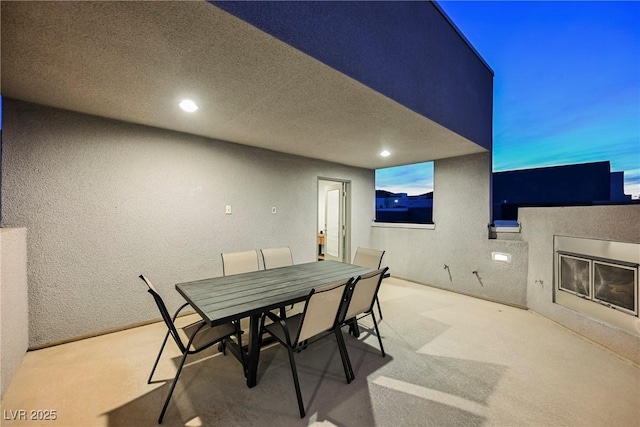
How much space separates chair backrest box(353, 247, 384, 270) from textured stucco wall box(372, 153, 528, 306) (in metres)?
1.90

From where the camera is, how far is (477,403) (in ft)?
5.36

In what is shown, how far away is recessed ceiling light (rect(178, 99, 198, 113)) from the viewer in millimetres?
2202

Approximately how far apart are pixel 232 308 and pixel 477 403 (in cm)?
185

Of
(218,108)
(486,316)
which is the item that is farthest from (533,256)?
(218,108)

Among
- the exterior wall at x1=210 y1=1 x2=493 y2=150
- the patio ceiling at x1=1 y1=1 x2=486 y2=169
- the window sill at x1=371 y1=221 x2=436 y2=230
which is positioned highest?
the exterior wall at x1=210 y1=1 x2=493 y2=150

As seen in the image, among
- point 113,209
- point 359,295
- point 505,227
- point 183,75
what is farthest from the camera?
point 505,227

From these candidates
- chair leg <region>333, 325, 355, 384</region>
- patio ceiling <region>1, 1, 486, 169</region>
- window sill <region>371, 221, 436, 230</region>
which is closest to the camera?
patio ceiling <region>1, 1, 486, 169</region>

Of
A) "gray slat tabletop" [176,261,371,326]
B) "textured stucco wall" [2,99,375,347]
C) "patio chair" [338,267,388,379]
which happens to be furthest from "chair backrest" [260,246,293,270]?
"patio chair" [338,267,388,379]

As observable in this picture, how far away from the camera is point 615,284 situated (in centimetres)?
233

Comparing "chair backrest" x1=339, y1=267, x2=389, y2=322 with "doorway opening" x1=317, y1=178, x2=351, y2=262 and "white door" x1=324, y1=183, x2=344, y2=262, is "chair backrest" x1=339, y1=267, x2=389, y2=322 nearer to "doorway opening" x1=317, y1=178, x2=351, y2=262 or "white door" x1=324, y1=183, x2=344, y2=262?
"doorway opening" x1=317, y1=178, x2=351, y2=262

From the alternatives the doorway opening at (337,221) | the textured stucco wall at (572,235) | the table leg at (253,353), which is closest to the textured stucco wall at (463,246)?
the textured stucco wall at (572,235)

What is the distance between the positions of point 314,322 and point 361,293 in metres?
0.52

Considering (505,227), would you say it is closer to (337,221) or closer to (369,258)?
(369,258)

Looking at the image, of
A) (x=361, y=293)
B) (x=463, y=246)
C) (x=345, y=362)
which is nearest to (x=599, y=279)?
(x=463, y=246)
